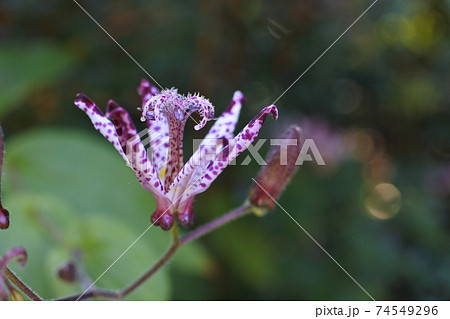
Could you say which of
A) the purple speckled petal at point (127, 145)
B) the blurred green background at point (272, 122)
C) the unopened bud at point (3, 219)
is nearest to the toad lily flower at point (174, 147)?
the purple speckled petal at point (127, 145)

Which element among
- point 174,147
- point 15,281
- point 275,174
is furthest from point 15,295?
point 275,174

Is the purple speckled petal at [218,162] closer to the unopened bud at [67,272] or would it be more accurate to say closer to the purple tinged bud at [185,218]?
the purple tinged bud at [185,218]

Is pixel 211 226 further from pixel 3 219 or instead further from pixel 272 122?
pixel 272 122

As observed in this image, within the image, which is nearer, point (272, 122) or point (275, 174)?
point (275, 174)

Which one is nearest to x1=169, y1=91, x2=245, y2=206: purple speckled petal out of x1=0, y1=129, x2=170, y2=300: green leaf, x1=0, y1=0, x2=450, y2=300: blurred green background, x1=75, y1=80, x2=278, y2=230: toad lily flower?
x1=75, y1=80, x2=278, y2=230: toad lily flower

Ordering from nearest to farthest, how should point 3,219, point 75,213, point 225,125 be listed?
point 3,219 < point 225,125 < point 75,213
